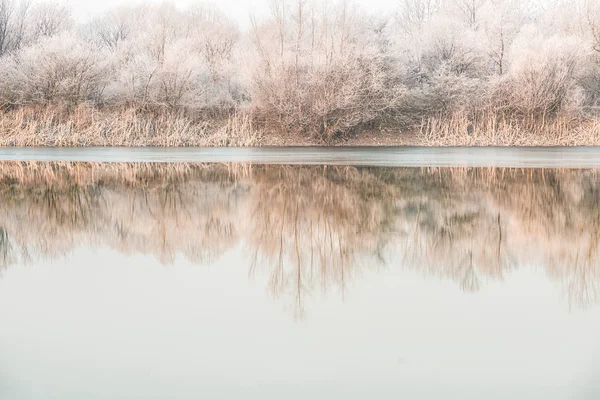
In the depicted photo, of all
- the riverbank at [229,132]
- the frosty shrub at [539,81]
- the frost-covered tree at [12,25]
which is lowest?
the riverbank at [229,132]

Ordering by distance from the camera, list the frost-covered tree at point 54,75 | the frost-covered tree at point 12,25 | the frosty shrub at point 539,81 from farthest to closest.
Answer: the frost-covered tree at point 12,25
the frost-covered tree at point 54,75
the frosty shrub at point 539,81

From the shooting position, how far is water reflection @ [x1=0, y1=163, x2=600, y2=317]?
221 inches

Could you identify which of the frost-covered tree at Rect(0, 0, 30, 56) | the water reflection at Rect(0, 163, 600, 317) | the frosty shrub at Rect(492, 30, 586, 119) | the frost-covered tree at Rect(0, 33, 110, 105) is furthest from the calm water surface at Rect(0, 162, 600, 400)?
the frost-covered tree at Rect(0, 0, 30, 56)

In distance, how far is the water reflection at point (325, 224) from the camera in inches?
221

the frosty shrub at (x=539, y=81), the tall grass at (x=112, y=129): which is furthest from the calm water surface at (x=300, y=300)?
the frosty shrub at (x=539, y=81)

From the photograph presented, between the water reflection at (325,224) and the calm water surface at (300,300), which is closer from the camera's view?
the calm water surface at (300,300)

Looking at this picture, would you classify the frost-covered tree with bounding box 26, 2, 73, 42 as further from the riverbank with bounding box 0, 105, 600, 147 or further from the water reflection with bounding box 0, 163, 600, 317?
the water reflection with bounding box 0, 163, 600, 317

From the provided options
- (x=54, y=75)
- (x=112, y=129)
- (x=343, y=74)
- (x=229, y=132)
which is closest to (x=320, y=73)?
(x=343, y=74)

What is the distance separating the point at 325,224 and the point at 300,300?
3.22 m

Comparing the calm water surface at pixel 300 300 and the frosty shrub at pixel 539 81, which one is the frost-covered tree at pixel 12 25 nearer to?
the frosty shrub at pixel 539 81

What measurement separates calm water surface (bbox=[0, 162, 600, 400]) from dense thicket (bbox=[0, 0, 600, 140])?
873 inches

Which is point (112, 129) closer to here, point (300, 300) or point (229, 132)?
point (229, 132)

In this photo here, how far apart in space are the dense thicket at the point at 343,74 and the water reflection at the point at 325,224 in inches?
707

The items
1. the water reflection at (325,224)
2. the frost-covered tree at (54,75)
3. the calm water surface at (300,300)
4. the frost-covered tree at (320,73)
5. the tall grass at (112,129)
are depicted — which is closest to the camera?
the calm water surface at (300,300)
